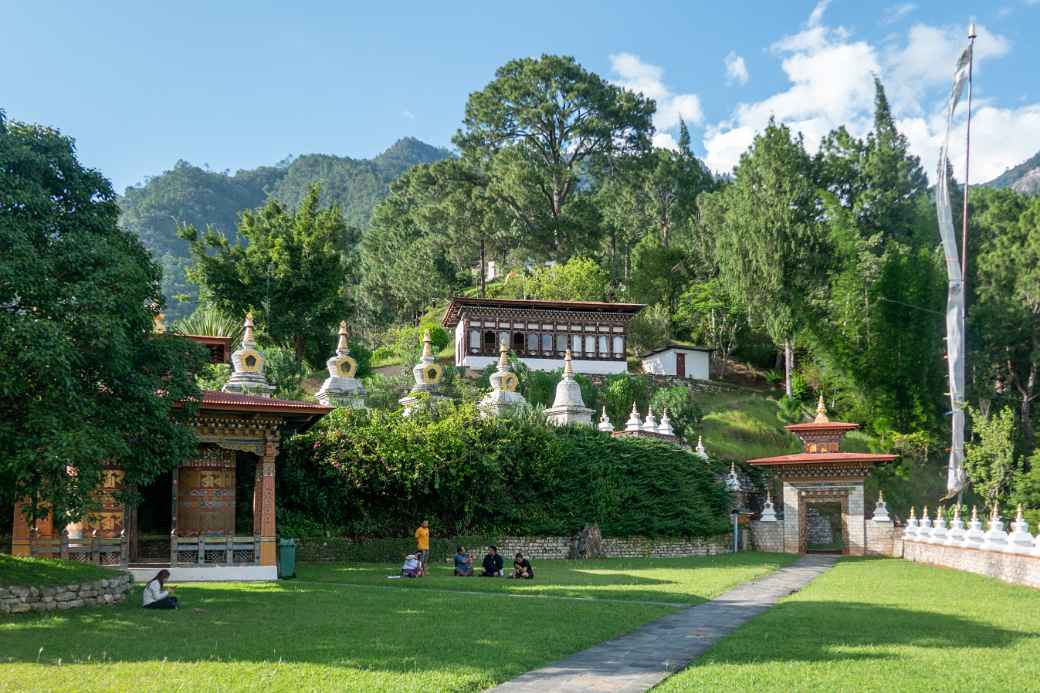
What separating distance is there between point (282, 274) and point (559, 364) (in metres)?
15.0

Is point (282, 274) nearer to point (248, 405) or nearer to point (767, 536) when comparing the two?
point (767, 536)

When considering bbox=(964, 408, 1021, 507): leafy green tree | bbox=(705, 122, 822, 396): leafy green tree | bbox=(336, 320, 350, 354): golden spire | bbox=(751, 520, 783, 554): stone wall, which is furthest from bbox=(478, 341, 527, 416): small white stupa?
bbox=(705, 122, 822, 396): leafy green tree

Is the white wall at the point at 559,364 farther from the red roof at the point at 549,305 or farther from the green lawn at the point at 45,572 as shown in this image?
the green lawn at the point at 45,572

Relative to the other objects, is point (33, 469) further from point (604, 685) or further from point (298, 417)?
point (604, 685)

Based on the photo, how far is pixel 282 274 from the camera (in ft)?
170

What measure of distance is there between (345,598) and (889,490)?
3576 centimetres

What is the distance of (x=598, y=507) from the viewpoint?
31906 millimetres

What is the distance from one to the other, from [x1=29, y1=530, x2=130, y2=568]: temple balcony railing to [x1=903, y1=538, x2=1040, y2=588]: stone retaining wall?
60.7ft

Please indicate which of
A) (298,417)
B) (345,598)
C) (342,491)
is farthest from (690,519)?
(345,598)

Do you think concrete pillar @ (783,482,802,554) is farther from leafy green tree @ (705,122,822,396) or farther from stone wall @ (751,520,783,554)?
leafy green tree @ (705,122,822,396)

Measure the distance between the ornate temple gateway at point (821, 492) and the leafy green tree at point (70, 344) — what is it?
80.5 ft

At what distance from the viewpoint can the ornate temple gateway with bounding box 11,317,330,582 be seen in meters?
20.6

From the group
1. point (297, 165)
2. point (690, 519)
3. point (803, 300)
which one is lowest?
point (690, 519)

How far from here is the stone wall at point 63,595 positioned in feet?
49.3
